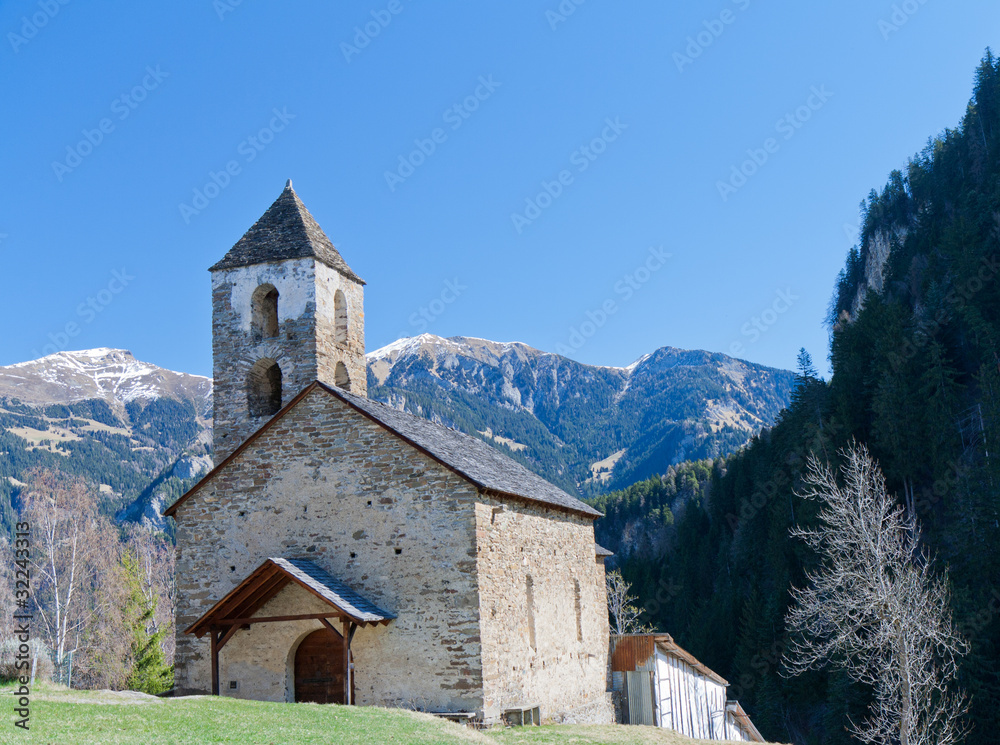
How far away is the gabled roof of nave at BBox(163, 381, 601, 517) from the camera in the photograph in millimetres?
19156

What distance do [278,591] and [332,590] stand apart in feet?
5.56

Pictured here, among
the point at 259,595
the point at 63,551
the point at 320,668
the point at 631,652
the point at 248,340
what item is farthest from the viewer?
the point at 63,551

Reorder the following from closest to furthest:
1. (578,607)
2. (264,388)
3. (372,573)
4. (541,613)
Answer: (372,573), (541,613), (578,607), (264,388)

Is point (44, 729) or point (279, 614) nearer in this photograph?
point (44, 729)

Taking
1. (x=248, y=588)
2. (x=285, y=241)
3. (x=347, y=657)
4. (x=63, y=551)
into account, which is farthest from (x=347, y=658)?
(x=63, y=551)

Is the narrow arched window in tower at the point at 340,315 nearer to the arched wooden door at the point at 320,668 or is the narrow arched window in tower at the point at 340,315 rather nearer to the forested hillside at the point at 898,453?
the arched wooden door at the point at 320,668

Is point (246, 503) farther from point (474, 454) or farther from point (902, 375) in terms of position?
point (902, 375)

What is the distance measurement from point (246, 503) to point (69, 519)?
861 inches

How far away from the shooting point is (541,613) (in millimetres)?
21000

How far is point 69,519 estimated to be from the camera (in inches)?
1483

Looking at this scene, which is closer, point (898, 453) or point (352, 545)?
point (352, 545)

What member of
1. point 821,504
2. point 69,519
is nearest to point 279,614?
point 69,519

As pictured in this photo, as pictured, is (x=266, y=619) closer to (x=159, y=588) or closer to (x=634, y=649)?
(x=634, y=649)

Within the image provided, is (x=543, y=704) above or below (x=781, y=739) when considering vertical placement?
above
